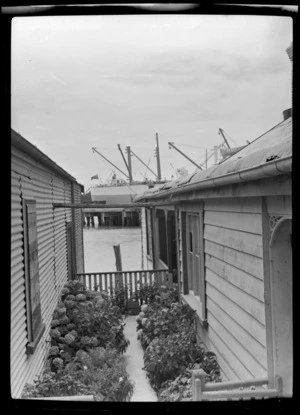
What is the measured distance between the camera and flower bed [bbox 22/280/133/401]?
9.45 ft

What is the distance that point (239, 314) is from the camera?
3.43 m

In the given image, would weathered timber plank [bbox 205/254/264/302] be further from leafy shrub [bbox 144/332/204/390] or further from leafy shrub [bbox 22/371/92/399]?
leafy shrub [bbox 22/371/92/399]

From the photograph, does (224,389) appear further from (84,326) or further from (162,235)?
(162,235)

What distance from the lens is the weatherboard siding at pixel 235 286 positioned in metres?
2.94

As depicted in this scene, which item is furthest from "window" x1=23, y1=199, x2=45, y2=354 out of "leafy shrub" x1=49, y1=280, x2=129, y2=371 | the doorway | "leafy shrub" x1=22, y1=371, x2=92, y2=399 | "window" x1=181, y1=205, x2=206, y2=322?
the doorway

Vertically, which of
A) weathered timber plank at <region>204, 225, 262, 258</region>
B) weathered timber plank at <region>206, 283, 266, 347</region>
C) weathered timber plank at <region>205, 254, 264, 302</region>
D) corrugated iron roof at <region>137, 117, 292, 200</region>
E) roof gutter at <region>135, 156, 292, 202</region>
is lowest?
weathered timber plank at <region>206, 283, 266, 347</region>

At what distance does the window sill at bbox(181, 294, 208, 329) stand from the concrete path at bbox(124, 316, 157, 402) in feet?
2.54

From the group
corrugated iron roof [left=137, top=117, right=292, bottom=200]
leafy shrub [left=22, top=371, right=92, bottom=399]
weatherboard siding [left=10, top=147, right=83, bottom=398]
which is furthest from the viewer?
weatherboard siding [left=10, top=147, right=83, bottom=398]

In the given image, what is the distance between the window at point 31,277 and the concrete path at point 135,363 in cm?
92

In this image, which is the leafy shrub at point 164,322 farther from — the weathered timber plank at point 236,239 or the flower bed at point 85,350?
the weathered timber plank at point 236,239

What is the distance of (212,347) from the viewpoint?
4305mm

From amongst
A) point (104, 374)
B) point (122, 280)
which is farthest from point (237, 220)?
point (122, 280)

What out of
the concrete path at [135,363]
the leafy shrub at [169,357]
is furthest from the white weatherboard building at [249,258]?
the concrete path at [135,363]
